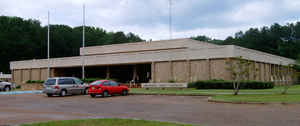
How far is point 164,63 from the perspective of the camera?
133 ft

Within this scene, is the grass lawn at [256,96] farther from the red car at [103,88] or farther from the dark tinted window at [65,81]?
the dark tinted window at [65,81]

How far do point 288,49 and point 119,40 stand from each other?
152 ft

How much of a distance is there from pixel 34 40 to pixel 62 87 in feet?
183

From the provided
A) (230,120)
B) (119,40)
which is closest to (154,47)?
(230,120)

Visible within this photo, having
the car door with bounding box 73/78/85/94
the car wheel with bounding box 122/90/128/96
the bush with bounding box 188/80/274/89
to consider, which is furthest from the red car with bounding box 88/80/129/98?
the bush with bounding box 188/80/274/89

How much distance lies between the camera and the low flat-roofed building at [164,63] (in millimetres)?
36719

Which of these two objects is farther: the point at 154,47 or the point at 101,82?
the point at 154,47

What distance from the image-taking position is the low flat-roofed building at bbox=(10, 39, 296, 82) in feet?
120

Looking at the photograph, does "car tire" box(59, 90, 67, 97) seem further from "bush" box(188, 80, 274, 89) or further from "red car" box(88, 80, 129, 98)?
"bush" box(188, 80, 274, 89)

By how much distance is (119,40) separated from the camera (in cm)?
9362

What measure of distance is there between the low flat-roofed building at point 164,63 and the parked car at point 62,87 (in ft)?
45.9

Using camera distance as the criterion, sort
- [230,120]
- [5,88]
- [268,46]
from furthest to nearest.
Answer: [268,46] < [5,88] < [230,120]

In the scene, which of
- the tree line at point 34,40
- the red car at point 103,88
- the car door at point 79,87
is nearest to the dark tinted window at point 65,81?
the car door at point 79,87

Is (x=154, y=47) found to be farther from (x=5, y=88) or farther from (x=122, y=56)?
(x=5, y=88)
